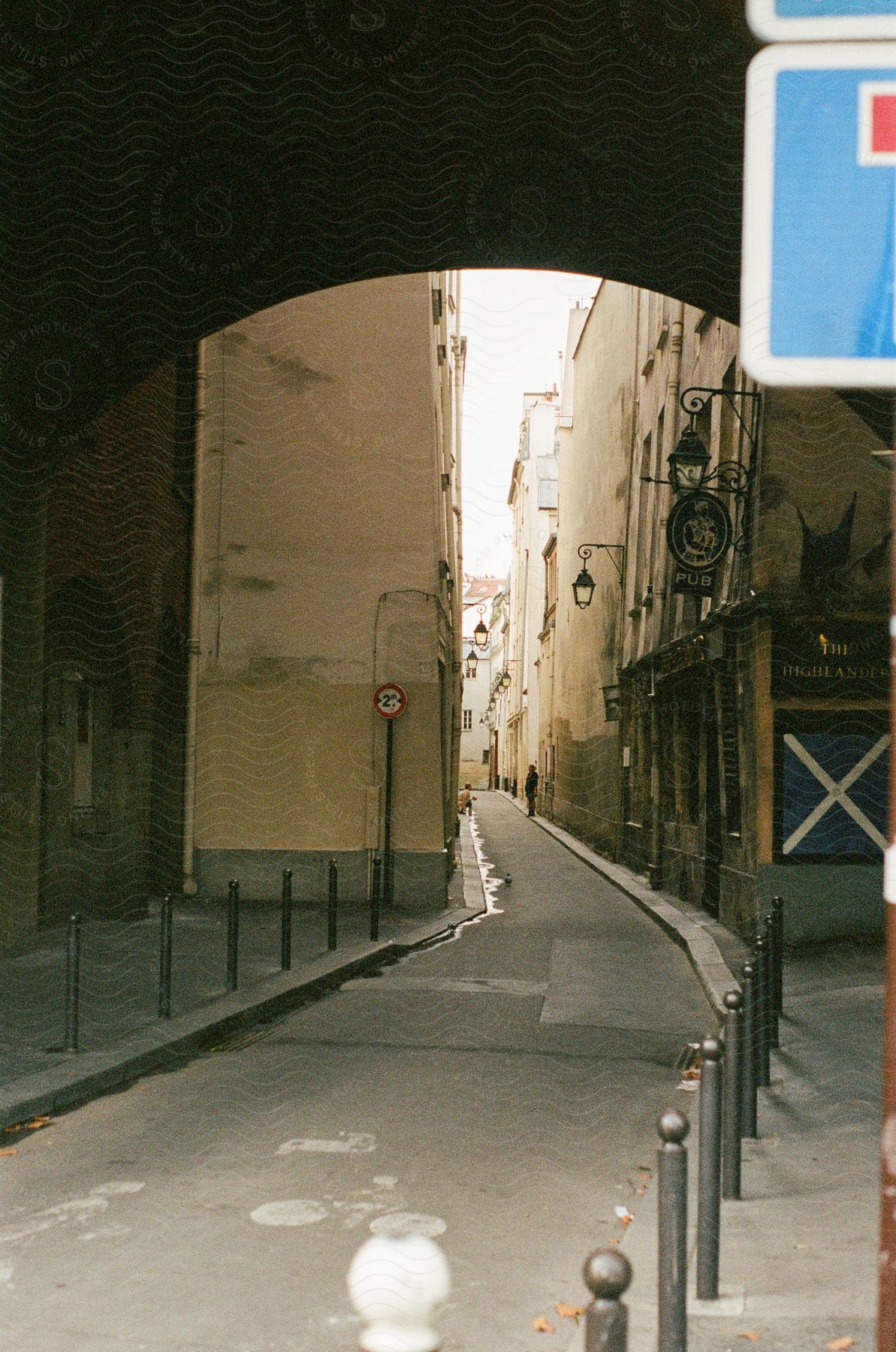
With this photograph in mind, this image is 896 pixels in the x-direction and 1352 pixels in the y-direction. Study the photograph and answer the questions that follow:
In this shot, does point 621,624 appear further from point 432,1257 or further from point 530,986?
point 432,1257

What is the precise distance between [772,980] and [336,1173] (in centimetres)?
399

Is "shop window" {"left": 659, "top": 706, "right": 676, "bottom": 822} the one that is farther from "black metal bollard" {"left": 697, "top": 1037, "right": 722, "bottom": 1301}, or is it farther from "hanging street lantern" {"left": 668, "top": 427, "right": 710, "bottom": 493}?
"black metal bollard" {"left": 697, "top": 1037, "right": 722, "bottom": 1301}

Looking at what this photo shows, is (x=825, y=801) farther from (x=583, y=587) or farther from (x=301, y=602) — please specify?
(x=583, y=587)

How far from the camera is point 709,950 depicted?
13.1 m

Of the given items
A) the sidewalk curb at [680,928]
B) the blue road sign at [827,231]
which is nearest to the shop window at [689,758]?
the sidewalk curb at [680,928]

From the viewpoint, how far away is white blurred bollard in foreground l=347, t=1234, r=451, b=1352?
1.74 meters

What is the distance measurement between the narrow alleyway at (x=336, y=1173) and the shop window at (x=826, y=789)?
131 inches

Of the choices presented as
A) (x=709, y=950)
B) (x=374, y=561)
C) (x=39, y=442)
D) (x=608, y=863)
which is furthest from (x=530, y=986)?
(x=608, y=863)

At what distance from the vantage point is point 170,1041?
8.09 metres

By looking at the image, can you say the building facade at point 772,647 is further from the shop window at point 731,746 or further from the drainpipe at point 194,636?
the drainpipe at point 194,636

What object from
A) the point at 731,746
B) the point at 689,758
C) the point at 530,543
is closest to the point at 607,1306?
the point at 731,746

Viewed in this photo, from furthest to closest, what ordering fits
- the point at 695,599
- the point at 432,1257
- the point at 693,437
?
the point at 695,599, the point at 693,437, the point at 432,1257

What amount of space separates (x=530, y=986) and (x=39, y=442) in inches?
245

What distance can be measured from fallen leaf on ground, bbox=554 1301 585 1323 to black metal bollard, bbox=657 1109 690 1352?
2.97ft
